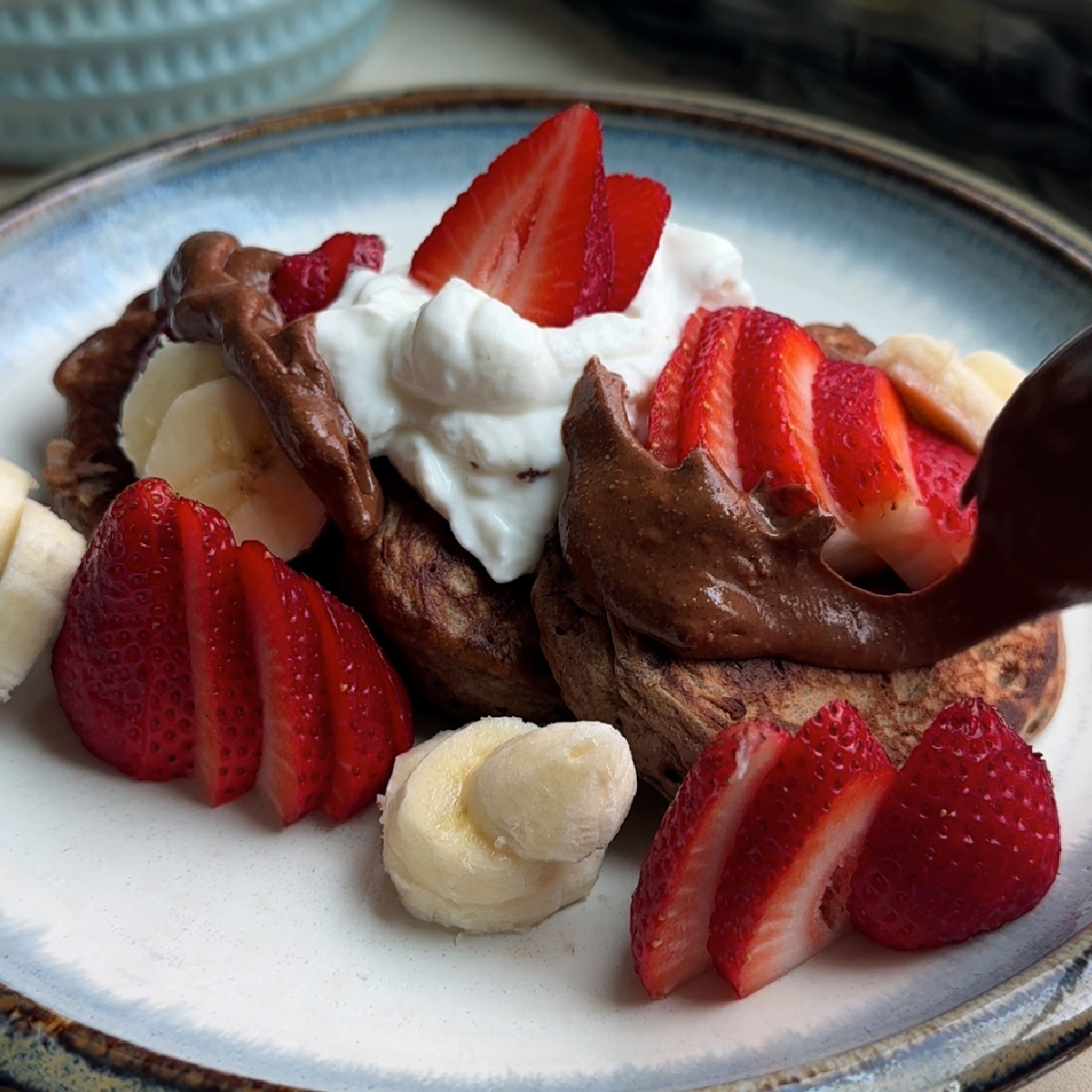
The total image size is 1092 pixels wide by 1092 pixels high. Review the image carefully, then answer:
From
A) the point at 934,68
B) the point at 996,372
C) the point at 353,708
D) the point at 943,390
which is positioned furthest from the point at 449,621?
the point at 934,68

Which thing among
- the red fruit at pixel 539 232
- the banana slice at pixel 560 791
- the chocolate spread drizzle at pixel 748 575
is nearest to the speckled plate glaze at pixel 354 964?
the banana slice at pixel 560 791

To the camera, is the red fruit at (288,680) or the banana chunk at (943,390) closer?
the red fruit at (288,680)

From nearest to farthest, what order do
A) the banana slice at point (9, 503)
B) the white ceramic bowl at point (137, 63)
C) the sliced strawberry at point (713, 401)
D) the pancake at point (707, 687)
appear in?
the pancake at point (707, 687) → the sliced strawberry at point (713, 401) → the banana slice at point (9, 503) → the white ceramic bowl at point (137, 63)

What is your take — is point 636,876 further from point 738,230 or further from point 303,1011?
point 738,230

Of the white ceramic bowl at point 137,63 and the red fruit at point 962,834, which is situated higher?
the white ceramic bowl at point 137,63

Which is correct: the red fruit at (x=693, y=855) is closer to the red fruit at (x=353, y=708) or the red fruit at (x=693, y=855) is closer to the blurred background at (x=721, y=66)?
the red fruit at (x=353, y=708)

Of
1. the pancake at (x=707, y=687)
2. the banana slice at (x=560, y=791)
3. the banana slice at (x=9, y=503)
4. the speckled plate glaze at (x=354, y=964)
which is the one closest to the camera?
the speckled plate glaze at (x=354, y=964)

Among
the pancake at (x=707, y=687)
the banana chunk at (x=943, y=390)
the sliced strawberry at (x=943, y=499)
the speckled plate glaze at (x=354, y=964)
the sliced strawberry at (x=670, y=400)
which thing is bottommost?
the speckled plate glaze at (x=354, y=964)
